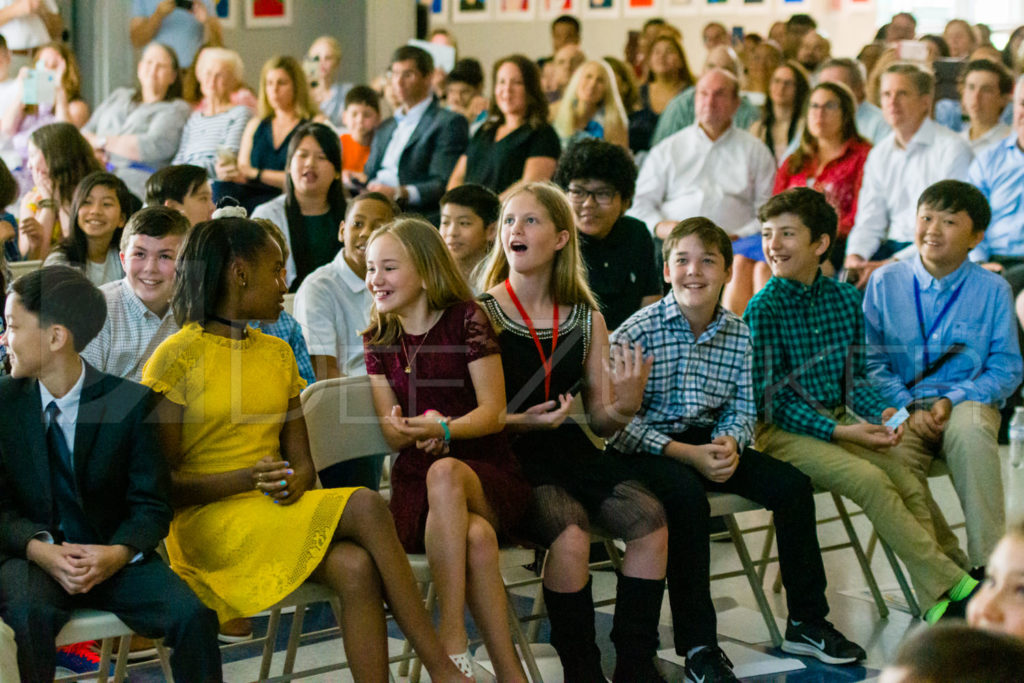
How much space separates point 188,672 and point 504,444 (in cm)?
91

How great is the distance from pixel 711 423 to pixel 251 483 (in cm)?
124

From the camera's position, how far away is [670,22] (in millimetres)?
9336

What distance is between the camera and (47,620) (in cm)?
215

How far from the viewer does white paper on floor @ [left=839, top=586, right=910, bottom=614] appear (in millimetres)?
3465

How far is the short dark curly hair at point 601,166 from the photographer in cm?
377

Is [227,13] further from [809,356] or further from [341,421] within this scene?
[341,421]

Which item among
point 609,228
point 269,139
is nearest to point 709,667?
point 609,228

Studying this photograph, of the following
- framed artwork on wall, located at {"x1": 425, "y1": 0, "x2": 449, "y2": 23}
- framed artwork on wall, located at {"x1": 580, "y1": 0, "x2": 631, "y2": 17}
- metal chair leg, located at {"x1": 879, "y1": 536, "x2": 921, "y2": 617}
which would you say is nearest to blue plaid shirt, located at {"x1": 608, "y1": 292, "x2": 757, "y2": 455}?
metal chair leg, located at {"x1": 879, "y1": 536, "x2": 921, "y2": 617}

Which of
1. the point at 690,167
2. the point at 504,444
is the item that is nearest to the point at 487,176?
the point at 690,167

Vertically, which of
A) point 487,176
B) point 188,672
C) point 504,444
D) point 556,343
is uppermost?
point 487,176

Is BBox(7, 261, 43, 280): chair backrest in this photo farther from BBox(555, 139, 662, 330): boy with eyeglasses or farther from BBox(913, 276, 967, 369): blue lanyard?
BBox(913, 276, 967, 369): blue lanyard

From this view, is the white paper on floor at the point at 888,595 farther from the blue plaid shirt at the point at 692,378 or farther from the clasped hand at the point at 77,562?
the clasped hand at the point at 77,562

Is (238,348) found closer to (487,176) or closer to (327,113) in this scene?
(487,176)

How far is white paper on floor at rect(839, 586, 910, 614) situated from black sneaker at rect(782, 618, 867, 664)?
1.37 ft
